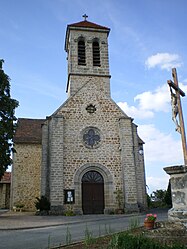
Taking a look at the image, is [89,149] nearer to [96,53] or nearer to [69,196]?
[69,196]

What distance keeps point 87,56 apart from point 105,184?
1101 centimetres

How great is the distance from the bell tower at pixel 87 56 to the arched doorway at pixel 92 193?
A: 273 inches

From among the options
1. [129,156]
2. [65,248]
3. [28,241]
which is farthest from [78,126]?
[65,248]

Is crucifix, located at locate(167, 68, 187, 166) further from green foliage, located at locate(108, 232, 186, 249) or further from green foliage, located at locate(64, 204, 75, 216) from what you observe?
green foliage, located at locate(64, 204, 75, 216)

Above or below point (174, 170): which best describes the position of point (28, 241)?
below

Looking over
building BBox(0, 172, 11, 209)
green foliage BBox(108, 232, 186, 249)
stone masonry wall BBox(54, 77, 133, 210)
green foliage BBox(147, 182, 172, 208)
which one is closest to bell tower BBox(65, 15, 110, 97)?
stone masonry wall BBox(54, 77, 133, 210)

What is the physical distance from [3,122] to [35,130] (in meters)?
10.2

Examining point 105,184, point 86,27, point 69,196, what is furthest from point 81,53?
point 69,196

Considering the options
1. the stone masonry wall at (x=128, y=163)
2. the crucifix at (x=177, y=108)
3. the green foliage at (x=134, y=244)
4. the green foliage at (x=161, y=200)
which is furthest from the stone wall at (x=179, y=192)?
the green foliage at (x=161, y=200)

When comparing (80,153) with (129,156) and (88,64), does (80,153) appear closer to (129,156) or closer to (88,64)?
(129,156)

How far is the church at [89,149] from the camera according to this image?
1881 cm

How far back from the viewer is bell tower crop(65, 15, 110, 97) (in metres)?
23.0

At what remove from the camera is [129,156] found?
2003 cm

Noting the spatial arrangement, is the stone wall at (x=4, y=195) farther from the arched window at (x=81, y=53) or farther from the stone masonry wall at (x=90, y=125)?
the arched window at (x=81, y=53)
